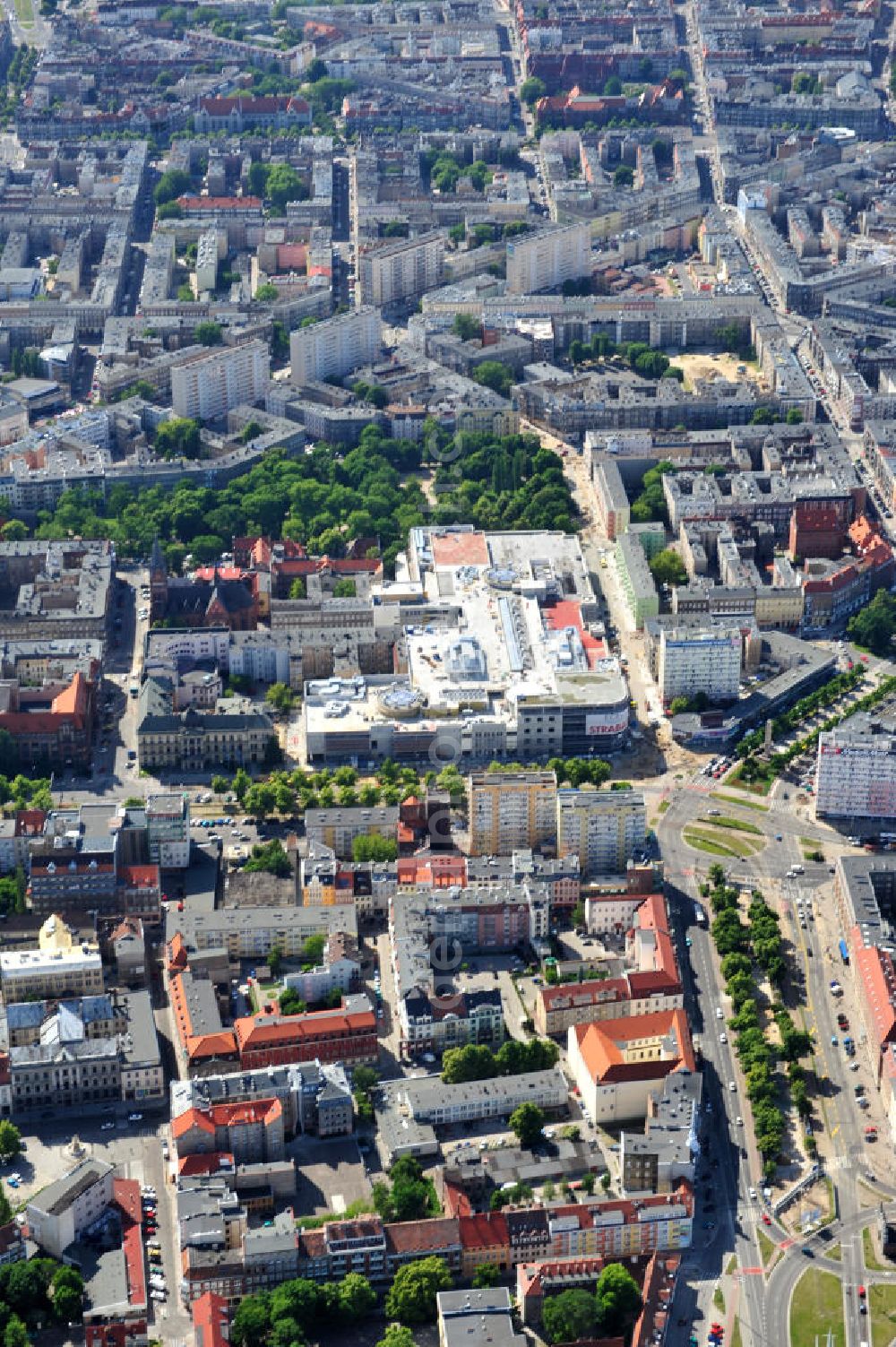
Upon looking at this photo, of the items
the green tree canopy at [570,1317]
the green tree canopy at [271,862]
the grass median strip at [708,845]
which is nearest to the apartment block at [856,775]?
the grass median strip at [708,845]

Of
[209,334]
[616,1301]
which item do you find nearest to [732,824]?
[616,1301]

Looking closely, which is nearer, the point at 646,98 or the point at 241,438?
the point at 241,438

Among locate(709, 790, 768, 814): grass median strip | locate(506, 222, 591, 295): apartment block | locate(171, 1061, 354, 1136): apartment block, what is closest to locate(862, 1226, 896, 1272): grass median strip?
locate(171, 1061, 354, 1136): apartment block

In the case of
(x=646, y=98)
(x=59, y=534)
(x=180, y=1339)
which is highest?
(x=646, y=98)

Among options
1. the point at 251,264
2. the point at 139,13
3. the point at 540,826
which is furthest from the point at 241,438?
the point at 139,13

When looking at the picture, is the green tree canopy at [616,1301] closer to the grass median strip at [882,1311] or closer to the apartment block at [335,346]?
the grass median strip at [882,1311]

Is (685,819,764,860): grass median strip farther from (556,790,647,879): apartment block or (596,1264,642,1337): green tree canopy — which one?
(596,1264,642,1337): green tree canopy

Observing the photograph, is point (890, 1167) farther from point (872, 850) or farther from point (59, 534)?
point (59, 534)
